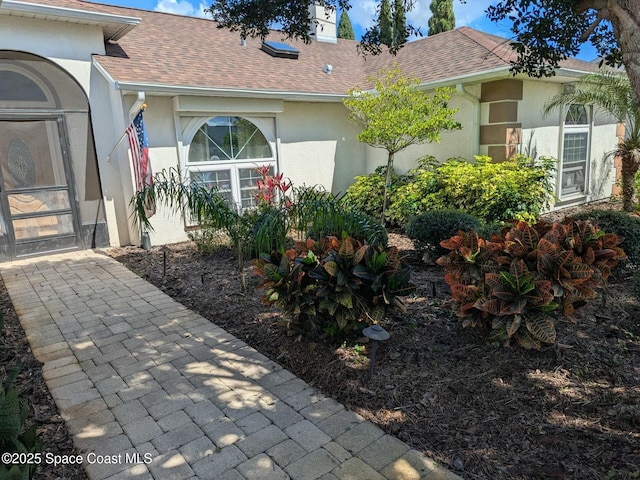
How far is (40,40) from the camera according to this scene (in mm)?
7414

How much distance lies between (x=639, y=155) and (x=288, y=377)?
9.31 meters

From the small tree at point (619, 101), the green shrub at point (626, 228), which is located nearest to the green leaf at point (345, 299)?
the green shrub at point (626, 228)

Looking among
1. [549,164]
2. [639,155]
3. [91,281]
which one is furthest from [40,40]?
[639,155]

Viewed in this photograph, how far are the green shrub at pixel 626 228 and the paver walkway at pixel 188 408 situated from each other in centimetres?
439

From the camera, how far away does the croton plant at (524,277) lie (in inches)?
125

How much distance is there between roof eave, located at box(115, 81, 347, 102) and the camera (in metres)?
7.38

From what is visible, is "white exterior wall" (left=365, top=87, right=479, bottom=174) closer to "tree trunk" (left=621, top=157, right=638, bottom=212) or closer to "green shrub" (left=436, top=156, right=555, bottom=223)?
"green shrub" (left=436, top=156, right=555, bottom=223)

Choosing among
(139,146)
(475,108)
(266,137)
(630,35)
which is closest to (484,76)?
(475,108)

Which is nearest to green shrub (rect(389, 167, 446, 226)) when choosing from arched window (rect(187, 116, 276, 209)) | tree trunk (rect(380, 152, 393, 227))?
tree trunk (rect(380, 152, 393, 227))

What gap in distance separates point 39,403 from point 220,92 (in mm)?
6565

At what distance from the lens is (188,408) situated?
3.08 meters

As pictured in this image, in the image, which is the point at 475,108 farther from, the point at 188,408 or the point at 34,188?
the point at 34,188

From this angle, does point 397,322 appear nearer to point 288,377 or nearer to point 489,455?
point 288,377

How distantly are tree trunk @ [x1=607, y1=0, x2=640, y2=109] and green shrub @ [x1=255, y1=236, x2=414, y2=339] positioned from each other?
1970 mm
